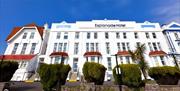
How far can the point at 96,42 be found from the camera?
39.7 m

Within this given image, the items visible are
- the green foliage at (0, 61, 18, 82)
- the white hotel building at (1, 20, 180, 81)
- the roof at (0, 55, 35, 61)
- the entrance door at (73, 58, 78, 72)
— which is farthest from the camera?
the white hotel building at (1, 20, 180, 81)

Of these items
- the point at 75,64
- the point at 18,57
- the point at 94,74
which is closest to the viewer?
the point at 94,74

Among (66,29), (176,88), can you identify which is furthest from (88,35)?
(176,88)

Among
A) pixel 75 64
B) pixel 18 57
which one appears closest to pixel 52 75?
pixel 75 64

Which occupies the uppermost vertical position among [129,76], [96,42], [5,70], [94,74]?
[96,42]

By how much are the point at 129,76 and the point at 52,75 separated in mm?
7980

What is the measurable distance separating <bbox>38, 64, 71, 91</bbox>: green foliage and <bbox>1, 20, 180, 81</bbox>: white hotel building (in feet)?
55.7

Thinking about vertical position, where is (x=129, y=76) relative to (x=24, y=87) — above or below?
above

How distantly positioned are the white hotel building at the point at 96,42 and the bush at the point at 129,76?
53.5 feet

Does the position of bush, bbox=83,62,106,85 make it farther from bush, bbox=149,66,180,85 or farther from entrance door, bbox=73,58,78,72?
entrance door, bbox=73,58,78,72

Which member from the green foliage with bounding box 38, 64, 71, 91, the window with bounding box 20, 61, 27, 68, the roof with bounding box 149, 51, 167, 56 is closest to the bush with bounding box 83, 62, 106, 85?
the green foliage with bounding box 38, 64, 71, 91

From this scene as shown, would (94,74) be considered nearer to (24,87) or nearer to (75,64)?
(24,87)

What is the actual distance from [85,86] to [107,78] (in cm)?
1814

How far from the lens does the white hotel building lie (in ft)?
118
